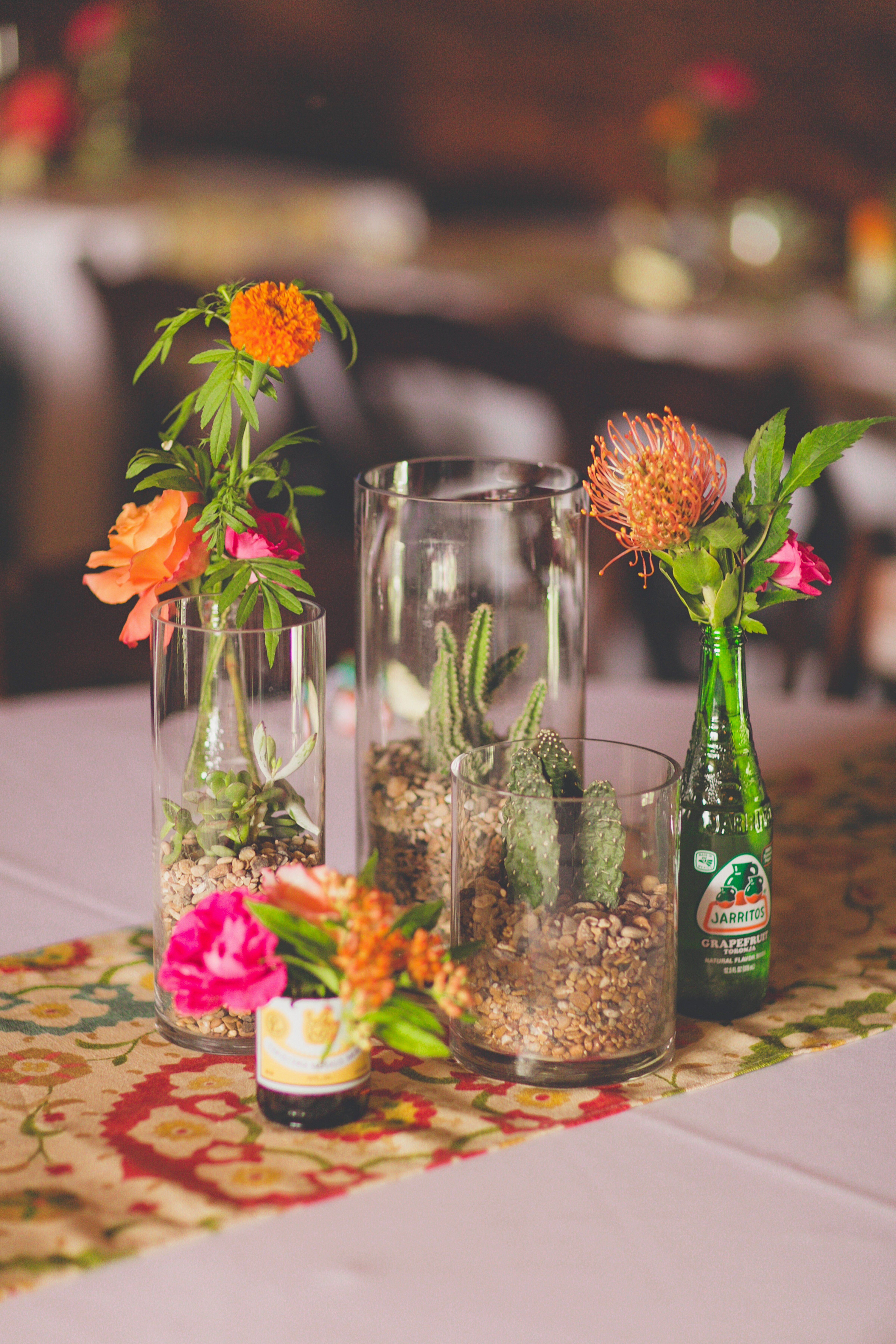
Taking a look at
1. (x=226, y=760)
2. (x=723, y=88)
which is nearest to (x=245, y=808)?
(x=226, y=760)

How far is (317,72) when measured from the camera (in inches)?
194

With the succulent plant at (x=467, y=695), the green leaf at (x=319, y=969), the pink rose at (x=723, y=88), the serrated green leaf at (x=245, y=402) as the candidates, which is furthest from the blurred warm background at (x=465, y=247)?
the green leaf at (x=319, y=969)

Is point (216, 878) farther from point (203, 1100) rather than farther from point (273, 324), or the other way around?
point (273, 324)

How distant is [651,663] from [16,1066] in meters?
1.64

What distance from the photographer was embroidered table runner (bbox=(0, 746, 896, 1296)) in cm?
58

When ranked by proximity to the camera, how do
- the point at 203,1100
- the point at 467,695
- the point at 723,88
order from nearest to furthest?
the point at 203,1100, the point at 467,695, the point at 723,88

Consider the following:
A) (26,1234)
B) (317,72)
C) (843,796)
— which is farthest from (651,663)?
(317,72)

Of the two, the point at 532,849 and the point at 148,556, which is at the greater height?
the point at 148,556

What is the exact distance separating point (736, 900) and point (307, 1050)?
0.24 metres

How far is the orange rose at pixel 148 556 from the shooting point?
2.27 feet

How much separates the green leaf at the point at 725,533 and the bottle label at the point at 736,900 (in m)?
0.16

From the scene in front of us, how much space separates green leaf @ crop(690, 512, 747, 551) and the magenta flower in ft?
0.08

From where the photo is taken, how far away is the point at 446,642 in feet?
2.69

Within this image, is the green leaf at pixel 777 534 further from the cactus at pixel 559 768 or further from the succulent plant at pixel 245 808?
the succulent plant at pixel 245 808
